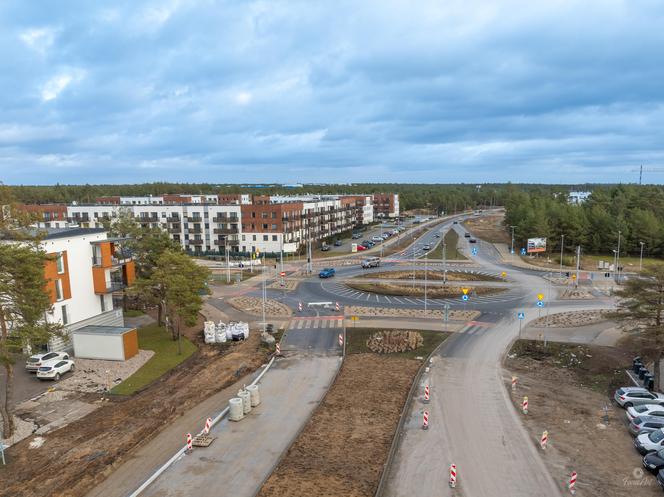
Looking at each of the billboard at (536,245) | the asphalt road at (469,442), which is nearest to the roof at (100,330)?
the asphalt road at (469,442)

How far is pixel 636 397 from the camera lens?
28094mm

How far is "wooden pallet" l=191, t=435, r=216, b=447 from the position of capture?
23.3 metres

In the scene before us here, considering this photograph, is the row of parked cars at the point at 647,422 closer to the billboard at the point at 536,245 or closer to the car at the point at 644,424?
the car at the point at 644,424

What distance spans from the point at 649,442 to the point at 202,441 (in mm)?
21587

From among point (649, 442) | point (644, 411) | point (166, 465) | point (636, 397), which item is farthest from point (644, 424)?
point (166, 465)

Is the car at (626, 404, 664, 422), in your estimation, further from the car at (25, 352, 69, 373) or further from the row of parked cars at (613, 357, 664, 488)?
the car at (25, 352, 69, 373)

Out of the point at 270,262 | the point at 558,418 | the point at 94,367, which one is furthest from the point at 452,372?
the point at 270,262

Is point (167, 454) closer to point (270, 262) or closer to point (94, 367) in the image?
point (94, 367)

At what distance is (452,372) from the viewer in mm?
33625

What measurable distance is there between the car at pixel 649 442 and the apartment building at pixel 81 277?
1555 inches

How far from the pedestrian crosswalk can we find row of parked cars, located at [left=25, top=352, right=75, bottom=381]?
19.0 metres

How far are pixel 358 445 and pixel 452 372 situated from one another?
12.6 m

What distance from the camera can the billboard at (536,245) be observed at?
295 ft

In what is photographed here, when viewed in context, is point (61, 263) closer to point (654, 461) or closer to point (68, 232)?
point (68, 232)
